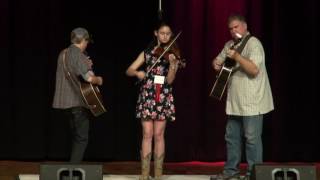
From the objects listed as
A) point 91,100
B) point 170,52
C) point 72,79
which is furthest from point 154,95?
point 72,79

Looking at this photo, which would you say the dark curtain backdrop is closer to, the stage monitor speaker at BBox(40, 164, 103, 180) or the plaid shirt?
the plaid shirt

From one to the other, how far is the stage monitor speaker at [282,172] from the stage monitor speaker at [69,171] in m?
1.07

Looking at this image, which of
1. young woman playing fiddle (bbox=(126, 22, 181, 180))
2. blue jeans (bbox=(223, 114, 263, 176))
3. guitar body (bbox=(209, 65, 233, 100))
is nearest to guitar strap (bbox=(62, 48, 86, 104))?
young woman playing fiddle (bbox=(126, 22, 181, 180))

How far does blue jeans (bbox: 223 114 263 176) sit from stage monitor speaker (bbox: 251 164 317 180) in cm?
85

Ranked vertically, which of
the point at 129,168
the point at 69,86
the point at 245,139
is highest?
the point at 69,86

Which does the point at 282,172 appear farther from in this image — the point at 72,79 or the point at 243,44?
the point at 72,79

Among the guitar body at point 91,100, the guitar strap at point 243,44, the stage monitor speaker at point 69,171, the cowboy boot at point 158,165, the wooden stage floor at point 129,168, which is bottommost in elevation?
the wooden stage floor at point 129,168

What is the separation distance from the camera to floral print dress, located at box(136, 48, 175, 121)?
5539 millimetres

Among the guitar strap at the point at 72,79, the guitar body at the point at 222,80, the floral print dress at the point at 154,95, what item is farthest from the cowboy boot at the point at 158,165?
the guitar strap at the point at 72,79

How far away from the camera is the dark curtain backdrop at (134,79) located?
280 inches

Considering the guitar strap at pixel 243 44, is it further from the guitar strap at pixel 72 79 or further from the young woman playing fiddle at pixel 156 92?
the guitar strap at pixel 72 79

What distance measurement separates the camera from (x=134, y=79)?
7.24 metres

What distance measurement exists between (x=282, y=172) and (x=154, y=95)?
1.43 m

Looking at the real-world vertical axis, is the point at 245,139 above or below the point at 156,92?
below
